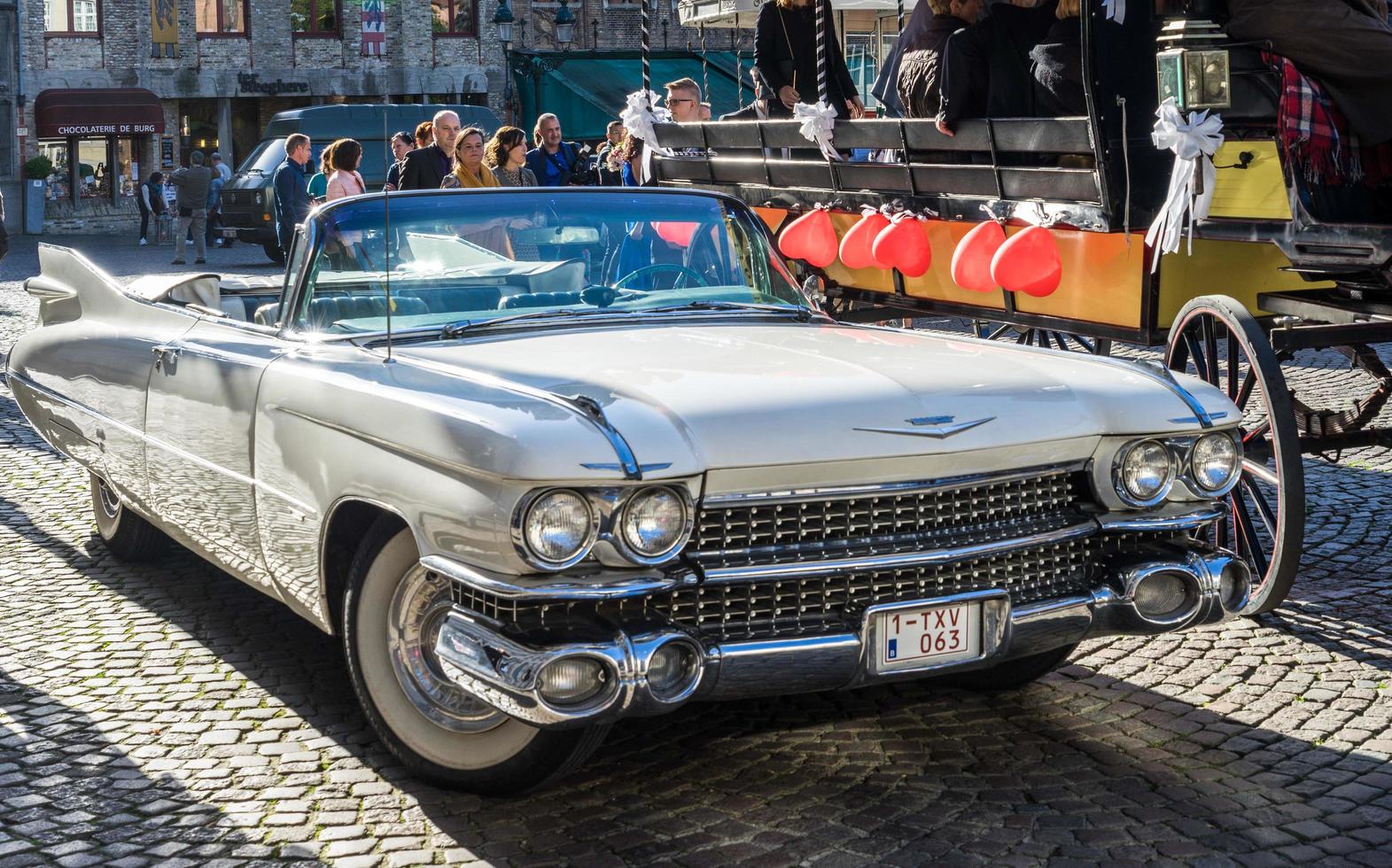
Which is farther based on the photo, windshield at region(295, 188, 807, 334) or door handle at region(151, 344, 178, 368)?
door handle at region(151, 344, 178, 368)

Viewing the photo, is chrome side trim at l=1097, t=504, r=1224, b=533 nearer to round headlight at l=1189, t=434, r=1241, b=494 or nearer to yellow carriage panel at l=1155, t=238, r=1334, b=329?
round headlight at l=1189, t=434, r=1241, b=494

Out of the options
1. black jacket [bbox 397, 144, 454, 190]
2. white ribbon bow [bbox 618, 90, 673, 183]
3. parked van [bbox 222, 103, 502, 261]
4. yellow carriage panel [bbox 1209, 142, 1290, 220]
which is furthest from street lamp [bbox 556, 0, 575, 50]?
yellow carriage panel [bbox 1209, 142, 1290, 220]

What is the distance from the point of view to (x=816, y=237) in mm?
8367

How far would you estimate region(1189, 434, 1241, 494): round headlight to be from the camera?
436 cm

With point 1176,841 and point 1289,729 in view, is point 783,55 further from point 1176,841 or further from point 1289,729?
point 1176,841

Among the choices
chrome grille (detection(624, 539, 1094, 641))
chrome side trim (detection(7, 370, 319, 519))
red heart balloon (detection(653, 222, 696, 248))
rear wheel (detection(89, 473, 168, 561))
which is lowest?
rear wheel (detection(89, 473, 168, 561))

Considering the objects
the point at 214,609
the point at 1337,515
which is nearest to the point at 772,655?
the point at 214,609

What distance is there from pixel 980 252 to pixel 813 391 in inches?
→ 121

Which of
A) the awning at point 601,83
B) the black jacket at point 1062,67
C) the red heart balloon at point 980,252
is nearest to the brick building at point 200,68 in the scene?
the awning at point 601,83

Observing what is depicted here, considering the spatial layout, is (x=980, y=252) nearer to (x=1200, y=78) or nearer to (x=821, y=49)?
(x=1200, y=78)

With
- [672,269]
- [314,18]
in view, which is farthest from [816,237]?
[314,18]

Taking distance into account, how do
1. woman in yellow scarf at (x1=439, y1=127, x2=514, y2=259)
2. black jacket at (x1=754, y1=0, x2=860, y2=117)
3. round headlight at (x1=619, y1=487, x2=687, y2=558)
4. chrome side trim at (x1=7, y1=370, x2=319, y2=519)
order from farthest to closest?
1. woman in yellow scarf at (x1=439, y1=127, x2=514, y2=259)
2. black jacket at (x1=754, y1=0, x2=860, y2=117)
3. chrome side trim at (x1=7, y1=370, x2=319, y2=519)
4. round headlight at (x1=619, y1=487, x2=687, y2=558)

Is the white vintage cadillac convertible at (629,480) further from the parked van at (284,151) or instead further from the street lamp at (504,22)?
the street lamp at (504,22)

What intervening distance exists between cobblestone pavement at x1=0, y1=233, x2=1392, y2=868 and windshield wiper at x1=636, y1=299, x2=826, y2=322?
1173 mm
